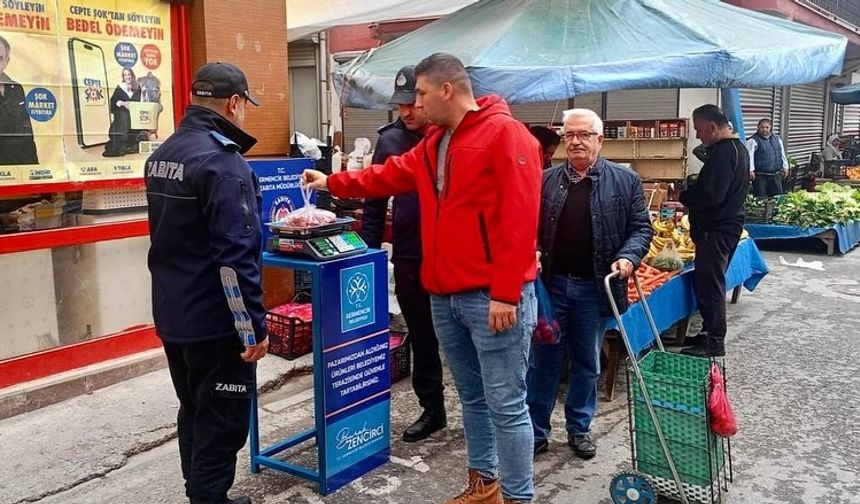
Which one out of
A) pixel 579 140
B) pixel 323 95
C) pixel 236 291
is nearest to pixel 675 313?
pixel 579 140

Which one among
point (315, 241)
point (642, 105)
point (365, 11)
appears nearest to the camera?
point (315, 241)

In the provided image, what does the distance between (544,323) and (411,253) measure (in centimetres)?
95

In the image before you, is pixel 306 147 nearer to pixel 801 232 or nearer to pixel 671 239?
pixel 671 239

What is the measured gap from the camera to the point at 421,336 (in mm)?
4438

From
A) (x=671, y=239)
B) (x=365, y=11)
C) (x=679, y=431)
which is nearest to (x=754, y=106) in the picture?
(x=671, y=239)

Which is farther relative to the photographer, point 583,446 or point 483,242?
point 583,446

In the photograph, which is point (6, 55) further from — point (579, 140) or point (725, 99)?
point (725, 99)

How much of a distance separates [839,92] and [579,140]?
16525 millimetres

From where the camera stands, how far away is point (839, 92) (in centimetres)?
1750

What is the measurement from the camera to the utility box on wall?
17.6 feet

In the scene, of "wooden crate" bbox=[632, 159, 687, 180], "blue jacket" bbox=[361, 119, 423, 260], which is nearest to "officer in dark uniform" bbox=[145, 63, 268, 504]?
"blue jacket" bbox=[361, 119, 423, 260]

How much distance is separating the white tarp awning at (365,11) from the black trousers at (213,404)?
585 cm

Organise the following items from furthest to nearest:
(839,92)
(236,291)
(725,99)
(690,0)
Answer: (839,92), (725,99), (690,0), (236,291)

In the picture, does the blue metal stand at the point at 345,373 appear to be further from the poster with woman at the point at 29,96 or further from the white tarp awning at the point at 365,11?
the white tarp awning at the point at 365,11
